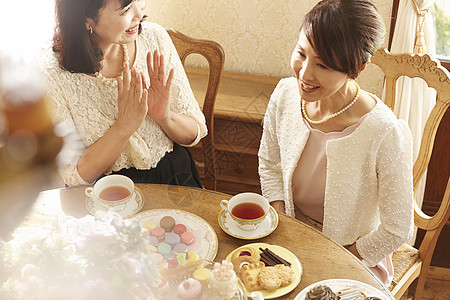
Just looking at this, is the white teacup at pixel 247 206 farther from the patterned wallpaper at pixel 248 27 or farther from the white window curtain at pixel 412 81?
the patterned wallpaper at pixel 248 27

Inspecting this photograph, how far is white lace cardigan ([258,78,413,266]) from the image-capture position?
1483 mm

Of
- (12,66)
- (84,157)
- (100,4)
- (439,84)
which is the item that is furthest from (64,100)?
(12,66)

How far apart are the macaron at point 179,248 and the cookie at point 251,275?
0.19m

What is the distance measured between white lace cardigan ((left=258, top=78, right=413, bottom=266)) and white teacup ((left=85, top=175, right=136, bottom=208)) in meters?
0.59

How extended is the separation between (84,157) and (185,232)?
52 centimetres

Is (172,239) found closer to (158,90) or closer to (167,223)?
(167,223)

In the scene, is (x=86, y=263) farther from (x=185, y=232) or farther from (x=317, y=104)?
(x=317, y=104)

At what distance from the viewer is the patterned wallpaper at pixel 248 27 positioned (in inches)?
104

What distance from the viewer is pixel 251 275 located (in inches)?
47.8

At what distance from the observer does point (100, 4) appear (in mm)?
1531

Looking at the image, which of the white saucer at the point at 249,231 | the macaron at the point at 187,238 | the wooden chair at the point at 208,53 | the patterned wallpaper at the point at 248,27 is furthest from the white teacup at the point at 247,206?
the patterned wallpaper at the point at 248,27

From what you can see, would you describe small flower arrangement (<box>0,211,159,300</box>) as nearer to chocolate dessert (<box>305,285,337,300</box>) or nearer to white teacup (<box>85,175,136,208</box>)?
chocolate dessert (<box>305,285,337,300</box>)

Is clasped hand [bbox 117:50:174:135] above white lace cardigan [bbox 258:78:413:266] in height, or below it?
above

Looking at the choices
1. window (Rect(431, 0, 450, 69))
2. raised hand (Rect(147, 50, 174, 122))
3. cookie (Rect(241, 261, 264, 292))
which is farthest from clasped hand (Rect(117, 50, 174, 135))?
window (Rect(431, 0, 450, 69))
